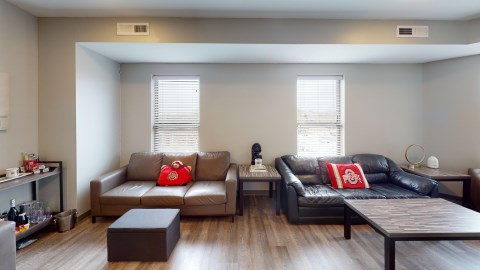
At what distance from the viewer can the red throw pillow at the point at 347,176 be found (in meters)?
3.45

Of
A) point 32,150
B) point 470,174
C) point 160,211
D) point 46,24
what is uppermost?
point 46,24

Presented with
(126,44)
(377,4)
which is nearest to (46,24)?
(126,44)

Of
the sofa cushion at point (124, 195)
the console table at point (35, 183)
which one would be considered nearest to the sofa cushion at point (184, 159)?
the sofa cushion at point (124, 195)

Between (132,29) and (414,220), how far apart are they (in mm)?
3849

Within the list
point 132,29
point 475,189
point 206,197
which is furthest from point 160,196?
point 475,189

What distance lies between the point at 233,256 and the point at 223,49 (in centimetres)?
268

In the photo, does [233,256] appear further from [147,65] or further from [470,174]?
[470,174]

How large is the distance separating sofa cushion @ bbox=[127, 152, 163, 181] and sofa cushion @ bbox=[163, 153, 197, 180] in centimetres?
11

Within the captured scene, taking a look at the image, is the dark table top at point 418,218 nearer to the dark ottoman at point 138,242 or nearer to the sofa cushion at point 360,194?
the sofa cushion at point 360,194

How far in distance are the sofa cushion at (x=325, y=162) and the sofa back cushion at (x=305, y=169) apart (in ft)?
0.17

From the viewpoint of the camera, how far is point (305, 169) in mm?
3783

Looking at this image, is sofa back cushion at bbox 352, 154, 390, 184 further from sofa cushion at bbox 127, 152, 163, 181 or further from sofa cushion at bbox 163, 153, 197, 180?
sofa cushion at bbox 127, 152, 163, 181

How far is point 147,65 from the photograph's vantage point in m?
4.08

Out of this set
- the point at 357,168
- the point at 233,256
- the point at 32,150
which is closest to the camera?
the point at 233,256
